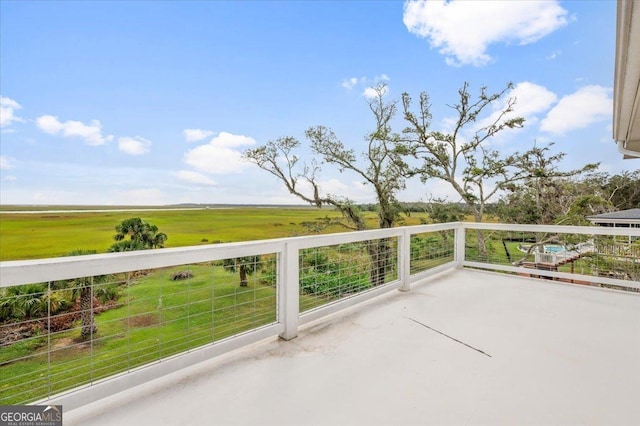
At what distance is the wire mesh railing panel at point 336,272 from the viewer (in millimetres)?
2810

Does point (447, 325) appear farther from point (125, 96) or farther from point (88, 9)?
point (125, 96)

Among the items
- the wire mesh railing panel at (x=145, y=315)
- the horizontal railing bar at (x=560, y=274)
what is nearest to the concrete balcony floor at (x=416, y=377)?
the wire mesh railing panel at (x=145, y=315)

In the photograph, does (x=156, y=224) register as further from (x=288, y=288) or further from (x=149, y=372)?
(x=149, y=372)

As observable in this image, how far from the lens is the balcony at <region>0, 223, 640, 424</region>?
1.56 meters

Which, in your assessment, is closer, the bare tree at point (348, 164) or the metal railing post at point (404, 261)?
the metal railing post at point (404, 261)

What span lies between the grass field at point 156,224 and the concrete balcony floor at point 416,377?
7.51 metres

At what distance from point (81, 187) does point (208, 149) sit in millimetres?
5634

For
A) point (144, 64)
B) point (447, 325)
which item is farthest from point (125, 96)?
point (447, 325)

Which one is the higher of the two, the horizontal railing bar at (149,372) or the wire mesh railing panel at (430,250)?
the wire mesh railing panel at (430,250)

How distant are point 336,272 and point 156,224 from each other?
9.21 m

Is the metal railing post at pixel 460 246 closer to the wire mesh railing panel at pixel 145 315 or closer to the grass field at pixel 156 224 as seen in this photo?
the wire mesh railing panel at pixel 145 315

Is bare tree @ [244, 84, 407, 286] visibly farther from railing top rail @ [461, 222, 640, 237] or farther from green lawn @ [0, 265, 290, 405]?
green lawn @ [0, 265, 290, 405]

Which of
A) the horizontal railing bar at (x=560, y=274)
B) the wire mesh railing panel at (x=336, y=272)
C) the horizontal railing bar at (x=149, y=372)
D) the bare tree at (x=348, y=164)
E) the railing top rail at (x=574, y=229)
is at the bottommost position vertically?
the horizontal railing bar at (x=149, y=372)

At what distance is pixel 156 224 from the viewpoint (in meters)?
10.4
